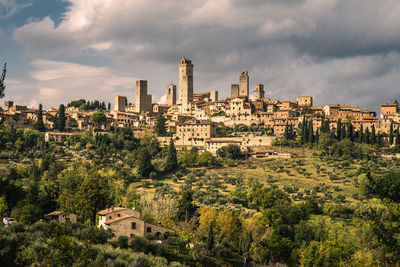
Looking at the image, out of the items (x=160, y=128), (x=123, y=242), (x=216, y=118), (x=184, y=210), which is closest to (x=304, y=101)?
(x=216, y=118)

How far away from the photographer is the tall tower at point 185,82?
12406cm

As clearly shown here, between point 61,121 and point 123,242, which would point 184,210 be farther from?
point 61,121

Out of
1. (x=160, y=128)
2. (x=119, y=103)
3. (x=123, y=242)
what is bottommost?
(x=123, y=242)

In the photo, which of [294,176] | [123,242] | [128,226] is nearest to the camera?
[123,242]

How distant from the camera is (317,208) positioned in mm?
53906

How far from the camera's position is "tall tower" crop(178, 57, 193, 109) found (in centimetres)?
12406

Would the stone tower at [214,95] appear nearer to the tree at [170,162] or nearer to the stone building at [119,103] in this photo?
the stone building at [119,103]

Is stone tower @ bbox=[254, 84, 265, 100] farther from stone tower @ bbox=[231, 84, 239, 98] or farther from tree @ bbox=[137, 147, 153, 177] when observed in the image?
tree @ bbox=[137, 147, 153, 177]

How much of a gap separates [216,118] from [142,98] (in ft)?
92.5

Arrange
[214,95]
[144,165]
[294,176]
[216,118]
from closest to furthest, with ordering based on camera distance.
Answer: [294,176]
[144,165]
[216,118]
[214,95]

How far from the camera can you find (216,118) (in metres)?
107

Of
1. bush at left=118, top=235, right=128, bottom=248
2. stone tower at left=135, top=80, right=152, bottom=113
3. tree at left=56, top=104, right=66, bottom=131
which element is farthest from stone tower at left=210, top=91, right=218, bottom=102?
bush at left=118, top=235, right=128, bottom=248

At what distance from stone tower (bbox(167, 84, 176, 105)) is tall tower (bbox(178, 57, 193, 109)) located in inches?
314

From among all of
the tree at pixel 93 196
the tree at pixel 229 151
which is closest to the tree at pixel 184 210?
the tree at pixel 93 196
